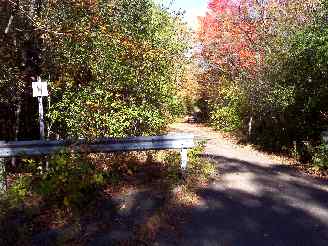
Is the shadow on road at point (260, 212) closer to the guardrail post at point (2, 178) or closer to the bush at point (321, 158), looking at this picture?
the bush at point (321, 158)

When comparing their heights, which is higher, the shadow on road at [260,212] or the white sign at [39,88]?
the white sign at [39,88]

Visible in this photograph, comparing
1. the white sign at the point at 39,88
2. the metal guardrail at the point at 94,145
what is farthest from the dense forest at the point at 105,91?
the white sign at the point at 39,88

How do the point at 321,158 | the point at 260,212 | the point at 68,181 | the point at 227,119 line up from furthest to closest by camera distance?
the point at 227,119, the point at 321,158, the point at 68,181, the point at 260,212

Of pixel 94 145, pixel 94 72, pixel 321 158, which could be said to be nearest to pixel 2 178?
pixel 94 145

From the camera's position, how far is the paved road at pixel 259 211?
7.46 m

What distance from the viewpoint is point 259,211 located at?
8.95 meters

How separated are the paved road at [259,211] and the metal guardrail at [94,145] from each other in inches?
50.3

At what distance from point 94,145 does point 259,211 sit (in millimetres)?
3781

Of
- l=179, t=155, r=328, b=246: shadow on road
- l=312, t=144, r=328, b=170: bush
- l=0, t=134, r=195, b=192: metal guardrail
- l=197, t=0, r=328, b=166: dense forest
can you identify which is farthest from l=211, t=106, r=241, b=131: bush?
l=0, t=134, r=195, b=192: metal guardrail

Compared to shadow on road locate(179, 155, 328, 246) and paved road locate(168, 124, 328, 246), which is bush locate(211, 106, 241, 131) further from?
shadow on road locate(179, 155, 328, 246)

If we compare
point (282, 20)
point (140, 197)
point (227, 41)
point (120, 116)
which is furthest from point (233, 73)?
point (140, 197)

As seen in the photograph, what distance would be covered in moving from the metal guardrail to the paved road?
4.19 ft

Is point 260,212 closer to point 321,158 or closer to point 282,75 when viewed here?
point 321,158

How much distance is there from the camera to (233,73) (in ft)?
106
